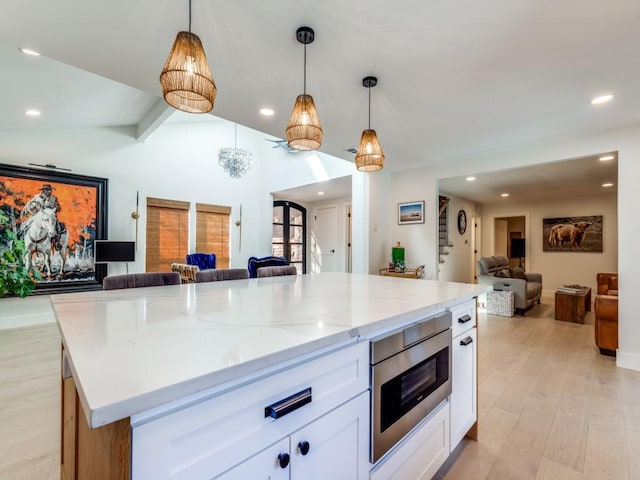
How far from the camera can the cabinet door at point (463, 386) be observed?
1.57m

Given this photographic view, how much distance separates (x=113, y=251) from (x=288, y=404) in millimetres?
5153

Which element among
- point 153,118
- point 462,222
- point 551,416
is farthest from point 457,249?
point 153,118

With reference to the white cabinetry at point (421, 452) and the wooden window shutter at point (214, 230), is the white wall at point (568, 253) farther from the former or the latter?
the white cabinetry at point (421, 452)

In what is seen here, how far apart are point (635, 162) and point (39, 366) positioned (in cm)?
620

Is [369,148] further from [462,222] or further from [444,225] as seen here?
[462,222]

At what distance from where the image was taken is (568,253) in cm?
679

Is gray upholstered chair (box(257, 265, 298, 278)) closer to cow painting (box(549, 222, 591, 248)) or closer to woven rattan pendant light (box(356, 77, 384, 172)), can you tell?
woven rattan pendant light (box(356, 77, 384, 172))

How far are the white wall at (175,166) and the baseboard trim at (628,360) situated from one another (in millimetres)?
3974

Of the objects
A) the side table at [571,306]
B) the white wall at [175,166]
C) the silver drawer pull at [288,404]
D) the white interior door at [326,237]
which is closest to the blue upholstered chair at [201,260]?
the white wall at [175,166]

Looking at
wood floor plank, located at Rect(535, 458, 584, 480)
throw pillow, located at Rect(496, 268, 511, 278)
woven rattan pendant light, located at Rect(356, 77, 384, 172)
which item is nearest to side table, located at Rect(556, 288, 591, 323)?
throw pillow, located at Rect(496, 268, 511, 278)

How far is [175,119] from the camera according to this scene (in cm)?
570

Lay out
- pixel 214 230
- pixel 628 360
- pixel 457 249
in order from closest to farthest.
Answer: pixel 628 360, pixel 214 230, pixel 457 249

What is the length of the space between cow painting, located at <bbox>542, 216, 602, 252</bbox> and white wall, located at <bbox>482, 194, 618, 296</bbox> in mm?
93

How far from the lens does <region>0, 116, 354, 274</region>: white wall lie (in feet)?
15.0
